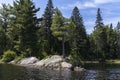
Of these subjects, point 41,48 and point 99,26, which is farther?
point 99,26

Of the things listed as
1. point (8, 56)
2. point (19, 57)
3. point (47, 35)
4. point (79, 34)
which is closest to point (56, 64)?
point (19, 57)

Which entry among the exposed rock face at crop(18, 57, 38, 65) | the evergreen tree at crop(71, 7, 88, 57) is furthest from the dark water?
the evergreen tree at crop(71, 7, 88, 57)

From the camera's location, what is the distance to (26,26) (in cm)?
9375

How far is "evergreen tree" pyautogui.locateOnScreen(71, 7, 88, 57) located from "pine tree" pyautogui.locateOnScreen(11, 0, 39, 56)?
89.6 ft

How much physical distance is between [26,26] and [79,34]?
34.2m

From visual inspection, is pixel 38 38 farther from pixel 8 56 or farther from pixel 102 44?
pixel 102 44

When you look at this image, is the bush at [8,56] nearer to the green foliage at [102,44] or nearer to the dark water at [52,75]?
the dark water at [52,75]

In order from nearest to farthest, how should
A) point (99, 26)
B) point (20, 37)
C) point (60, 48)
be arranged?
point (20, 37)
point (60, 48)
point (99, 26)

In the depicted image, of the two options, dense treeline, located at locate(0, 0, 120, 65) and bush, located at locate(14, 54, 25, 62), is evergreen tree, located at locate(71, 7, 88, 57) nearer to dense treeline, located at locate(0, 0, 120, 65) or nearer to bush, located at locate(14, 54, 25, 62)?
dense treeline, located at locate(0, 0, 120, 65)

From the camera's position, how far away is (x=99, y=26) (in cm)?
13625

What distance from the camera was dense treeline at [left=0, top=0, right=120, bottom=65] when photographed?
93.3m

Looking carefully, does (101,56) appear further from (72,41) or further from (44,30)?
(44,30)

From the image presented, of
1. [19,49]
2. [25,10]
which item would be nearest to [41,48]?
[19,49]

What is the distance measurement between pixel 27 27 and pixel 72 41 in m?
27.3
